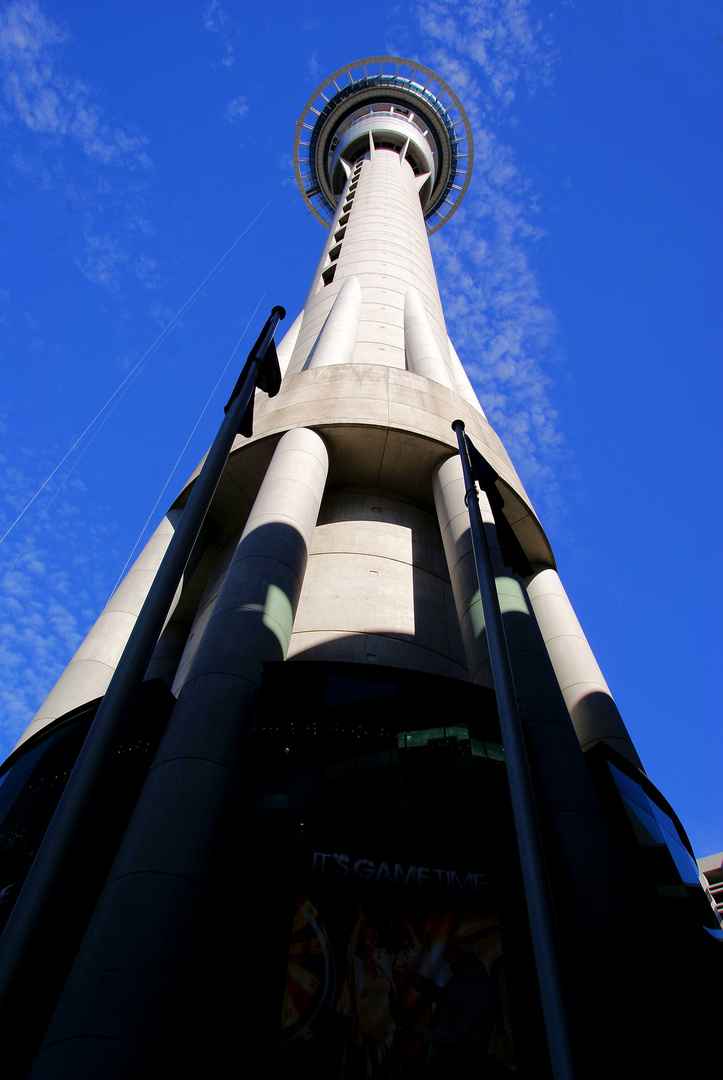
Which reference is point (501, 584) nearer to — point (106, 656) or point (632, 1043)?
point (632, 1043)

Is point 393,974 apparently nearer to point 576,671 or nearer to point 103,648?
point 576,671

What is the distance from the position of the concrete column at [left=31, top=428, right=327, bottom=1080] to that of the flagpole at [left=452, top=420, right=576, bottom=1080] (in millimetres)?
3644

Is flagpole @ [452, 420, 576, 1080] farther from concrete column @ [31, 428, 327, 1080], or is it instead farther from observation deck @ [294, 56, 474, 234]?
observation deck @ [294, 56, 474, 234]

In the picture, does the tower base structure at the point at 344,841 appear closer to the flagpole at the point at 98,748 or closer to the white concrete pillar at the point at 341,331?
the flagpole at the point at 98,748

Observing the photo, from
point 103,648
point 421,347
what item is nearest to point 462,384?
point 421,347

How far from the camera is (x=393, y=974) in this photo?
7414 millimetres

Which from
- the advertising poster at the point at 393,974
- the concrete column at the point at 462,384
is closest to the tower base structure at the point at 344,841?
the advertising poster at the point at 393,974

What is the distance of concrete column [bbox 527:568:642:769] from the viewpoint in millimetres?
13492

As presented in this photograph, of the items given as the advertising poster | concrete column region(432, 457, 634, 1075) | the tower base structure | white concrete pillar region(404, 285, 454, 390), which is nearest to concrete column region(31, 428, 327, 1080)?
the tower base structure

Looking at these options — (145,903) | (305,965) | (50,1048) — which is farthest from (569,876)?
(50,1048)

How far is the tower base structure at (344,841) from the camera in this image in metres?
6.83

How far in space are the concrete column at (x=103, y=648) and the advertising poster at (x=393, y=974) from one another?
6.88 meters

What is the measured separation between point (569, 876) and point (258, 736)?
14.5ft

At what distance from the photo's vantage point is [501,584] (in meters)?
12.9
